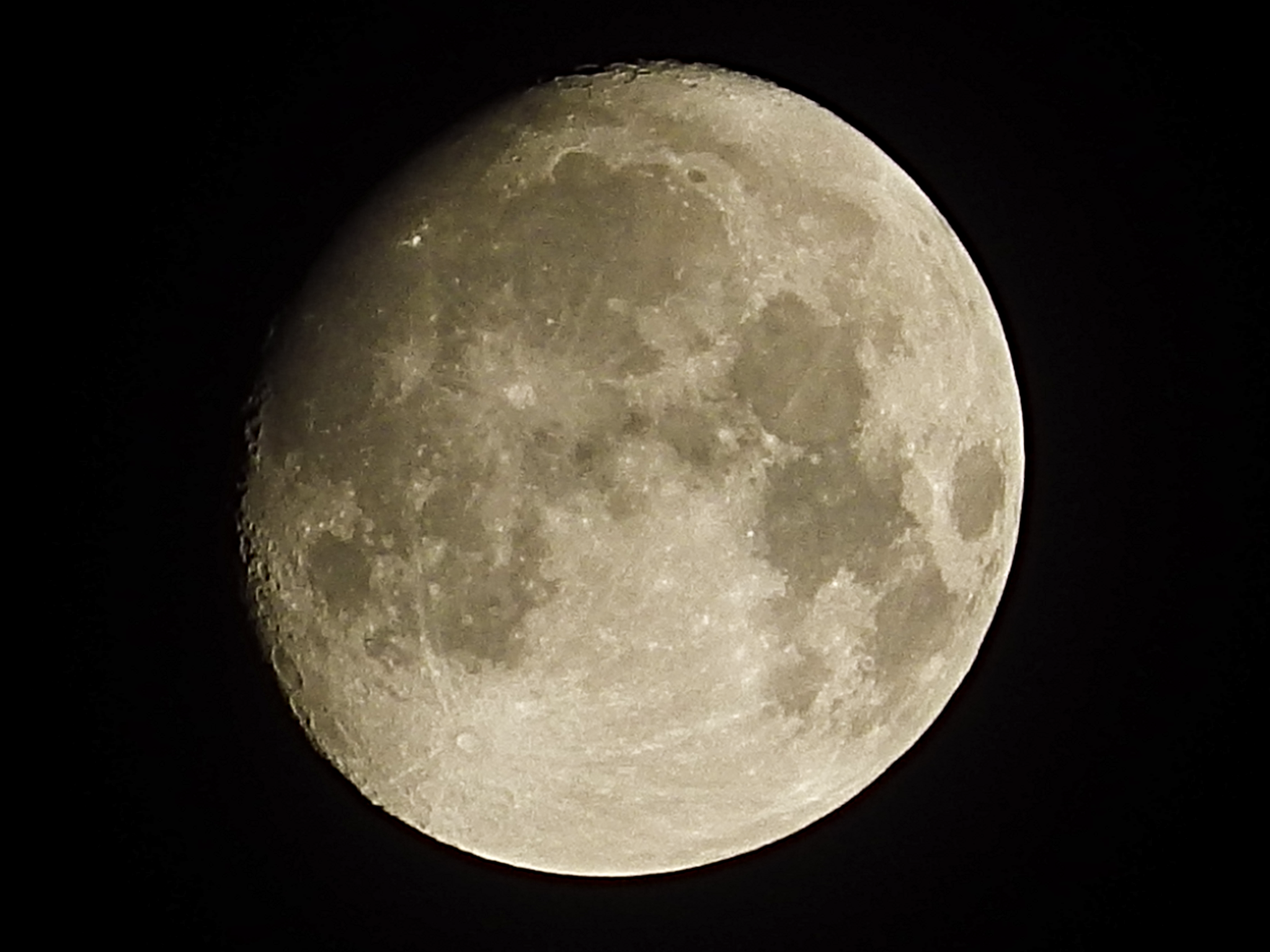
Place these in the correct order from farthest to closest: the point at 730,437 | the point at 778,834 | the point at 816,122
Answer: the point at 778,834 < the point at 816,122 < the point at 730,437

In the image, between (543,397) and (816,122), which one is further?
(816,122)

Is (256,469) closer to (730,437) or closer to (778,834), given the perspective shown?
(730,437)

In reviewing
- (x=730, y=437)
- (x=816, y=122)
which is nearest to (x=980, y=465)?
(x=730, y=437)

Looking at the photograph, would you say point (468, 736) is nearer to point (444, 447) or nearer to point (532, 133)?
point (444, 447)

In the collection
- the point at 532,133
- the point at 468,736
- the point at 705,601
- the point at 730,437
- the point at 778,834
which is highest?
the point at 532,133

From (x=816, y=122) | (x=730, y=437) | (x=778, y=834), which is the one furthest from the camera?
(x=778, y=834)

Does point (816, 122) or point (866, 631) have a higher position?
point (816, 122)
